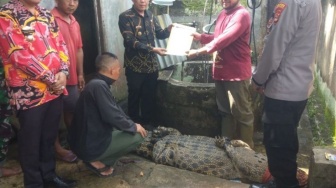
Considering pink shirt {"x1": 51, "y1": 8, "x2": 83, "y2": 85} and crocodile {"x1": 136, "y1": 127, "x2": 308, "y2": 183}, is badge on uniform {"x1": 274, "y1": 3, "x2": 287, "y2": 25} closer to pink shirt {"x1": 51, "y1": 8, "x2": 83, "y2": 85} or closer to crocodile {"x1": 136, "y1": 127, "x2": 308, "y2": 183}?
crocodile {"x1": 136, "y1": 127, "x2": 308, "y2": 183}

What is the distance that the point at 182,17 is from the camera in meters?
9.71

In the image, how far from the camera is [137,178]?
3742 millimetres

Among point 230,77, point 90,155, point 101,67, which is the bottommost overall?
point 90,155

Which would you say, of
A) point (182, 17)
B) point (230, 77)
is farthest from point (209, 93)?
point (182, 17)

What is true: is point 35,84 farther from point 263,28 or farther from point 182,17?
point 182,17

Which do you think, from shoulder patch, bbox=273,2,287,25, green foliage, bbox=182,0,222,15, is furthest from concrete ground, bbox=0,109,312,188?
green foliage, bbox=182,0,222,15

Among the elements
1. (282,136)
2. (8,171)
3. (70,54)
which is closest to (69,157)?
(8,171)

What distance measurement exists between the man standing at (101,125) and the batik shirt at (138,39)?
4.22ft

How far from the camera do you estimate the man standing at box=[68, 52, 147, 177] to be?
347 cm

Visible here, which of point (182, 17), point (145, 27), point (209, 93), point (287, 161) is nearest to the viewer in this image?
point (287, 161)

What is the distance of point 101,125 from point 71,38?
1.14m

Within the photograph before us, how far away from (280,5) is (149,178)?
2.33 meters

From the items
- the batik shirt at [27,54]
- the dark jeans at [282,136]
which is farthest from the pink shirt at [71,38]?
the dark jeans at [282,136]

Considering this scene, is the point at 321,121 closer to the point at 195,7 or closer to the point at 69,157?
the point at 69,157
